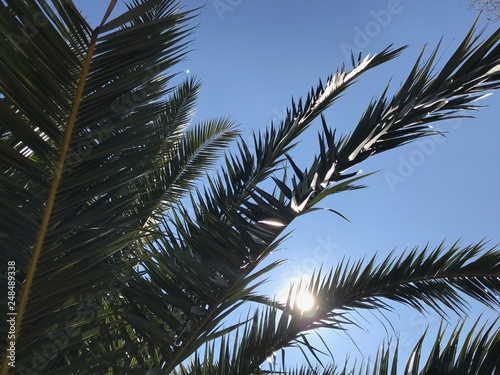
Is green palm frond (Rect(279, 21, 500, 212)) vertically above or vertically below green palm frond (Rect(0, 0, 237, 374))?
above

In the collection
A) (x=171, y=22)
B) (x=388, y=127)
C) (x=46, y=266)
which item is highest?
(x=388, y=127)

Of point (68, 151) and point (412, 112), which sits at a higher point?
point (412, 112)

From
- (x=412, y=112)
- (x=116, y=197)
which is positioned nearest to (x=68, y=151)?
(x=116, y=197)

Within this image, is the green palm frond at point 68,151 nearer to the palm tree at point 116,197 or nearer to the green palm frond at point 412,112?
the palm tree at point 116,197

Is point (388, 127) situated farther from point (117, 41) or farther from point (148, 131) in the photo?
point (117, 41)

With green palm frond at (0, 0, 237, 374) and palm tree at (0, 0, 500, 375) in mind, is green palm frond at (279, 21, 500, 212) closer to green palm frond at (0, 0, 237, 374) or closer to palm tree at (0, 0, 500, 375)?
palm tree at (0, 0, 500, 375)

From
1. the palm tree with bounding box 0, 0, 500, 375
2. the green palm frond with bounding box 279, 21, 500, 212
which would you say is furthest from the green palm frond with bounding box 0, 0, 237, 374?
the green palm frond with bounding box 279, 21, 500, 212

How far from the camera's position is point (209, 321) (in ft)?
7.00

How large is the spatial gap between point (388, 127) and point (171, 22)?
94cm

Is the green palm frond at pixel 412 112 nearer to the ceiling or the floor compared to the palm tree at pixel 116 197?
nearer to the ceiling

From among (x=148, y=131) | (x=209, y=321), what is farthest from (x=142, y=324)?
(x=148, y=131)

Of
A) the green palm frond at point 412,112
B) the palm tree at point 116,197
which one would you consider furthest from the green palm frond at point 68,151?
the green palm frond at point 412,112

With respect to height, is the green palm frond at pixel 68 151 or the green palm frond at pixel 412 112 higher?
the green palm frond at pixel 412 112

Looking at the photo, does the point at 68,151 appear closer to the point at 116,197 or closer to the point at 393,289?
the point at 116,197
